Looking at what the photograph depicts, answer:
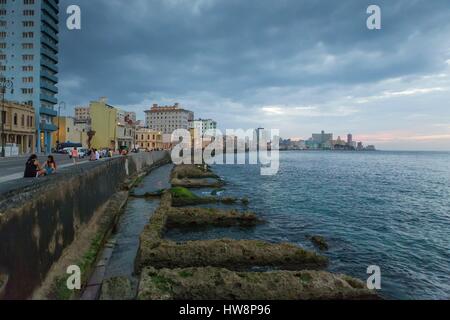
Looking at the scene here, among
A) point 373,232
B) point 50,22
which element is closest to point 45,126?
Answer: point 50,22

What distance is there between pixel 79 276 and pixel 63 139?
9475 centimetres

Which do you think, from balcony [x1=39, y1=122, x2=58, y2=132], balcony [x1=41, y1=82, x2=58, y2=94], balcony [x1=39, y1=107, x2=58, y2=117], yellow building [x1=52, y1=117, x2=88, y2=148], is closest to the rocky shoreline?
balcony [x1=39, y1=122, x2=58, y2=132]

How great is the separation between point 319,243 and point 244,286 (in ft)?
35.4

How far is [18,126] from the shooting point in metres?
61.2

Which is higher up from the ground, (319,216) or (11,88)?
(11,88)

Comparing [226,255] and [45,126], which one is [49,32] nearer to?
[45,126]

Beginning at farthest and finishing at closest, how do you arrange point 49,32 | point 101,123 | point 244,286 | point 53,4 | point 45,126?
1. point 101,123
2. point 53,4
3. point 49,32
4. point 45,126
5. point 244,286

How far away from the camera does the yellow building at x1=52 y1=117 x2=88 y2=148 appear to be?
304 ft

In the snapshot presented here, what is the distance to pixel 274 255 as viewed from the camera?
15695 millimetres

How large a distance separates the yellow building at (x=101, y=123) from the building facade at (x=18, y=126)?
79.4ft

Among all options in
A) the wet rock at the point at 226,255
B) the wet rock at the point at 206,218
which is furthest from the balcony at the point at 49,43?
the wet rock at the point at 226,255

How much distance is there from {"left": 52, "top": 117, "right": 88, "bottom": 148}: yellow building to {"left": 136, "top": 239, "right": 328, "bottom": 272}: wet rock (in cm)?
8951

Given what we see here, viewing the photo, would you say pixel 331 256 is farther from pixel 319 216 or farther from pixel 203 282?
pixel 319 216
